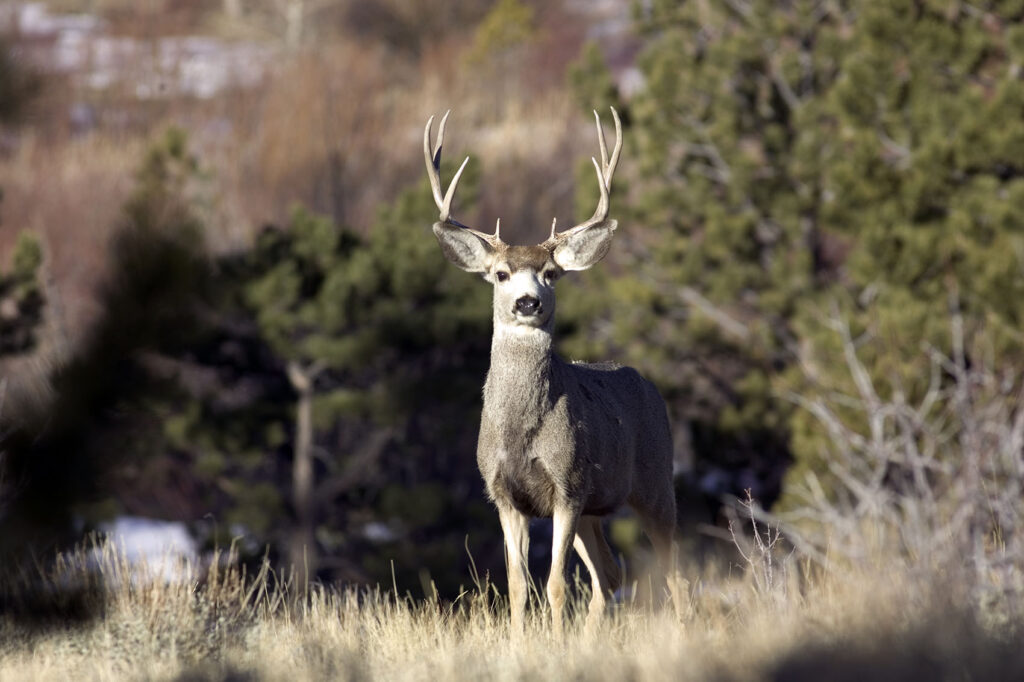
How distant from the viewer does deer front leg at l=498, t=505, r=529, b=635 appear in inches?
250

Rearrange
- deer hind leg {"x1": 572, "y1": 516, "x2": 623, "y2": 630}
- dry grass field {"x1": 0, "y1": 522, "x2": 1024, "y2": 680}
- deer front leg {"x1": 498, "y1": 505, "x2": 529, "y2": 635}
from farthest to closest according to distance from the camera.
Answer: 1. deer hind leg {"x1": 572, "y1": 516, "x2": 623, "y2": 630}
2. deer front leg {"x1": 498, "y1": 505, "x2": 529, "y2": 635}
3. dry grass field {"x1": 0, "y1": 522, "x2": 1024, "y2": 680}

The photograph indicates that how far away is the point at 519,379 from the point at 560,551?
805mm

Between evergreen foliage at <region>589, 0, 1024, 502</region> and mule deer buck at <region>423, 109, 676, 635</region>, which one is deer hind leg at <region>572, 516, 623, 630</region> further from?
evergreen foliage at <region>589, 0, 1024, 502</region>

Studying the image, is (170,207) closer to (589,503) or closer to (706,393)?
(589,503)

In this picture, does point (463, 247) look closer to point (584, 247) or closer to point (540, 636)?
point (584, 247)

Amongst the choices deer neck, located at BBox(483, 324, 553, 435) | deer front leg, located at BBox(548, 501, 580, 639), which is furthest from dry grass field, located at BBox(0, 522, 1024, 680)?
deer neck, located at BBox(483, 324, 553, 435)

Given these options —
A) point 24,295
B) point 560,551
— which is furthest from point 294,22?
point 560,551

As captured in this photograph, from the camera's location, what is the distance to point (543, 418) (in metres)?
6.64

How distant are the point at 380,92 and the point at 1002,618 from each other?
2889cm

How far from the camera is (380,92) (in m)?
32.6

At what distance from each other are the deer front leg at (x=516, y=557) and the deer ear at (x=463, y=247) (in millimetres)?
1208

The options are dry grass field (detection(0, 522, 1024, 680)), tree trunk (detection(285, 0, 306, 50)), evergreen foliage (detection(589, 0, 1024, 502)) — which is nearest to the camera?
dry grass field (detection(0, 522, 1024, 680))

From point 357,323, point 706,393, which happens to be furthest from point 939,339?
point 357,323

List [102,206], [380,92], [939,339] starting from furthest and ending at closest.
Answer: [380,92] → [102,206] → [939,339]
